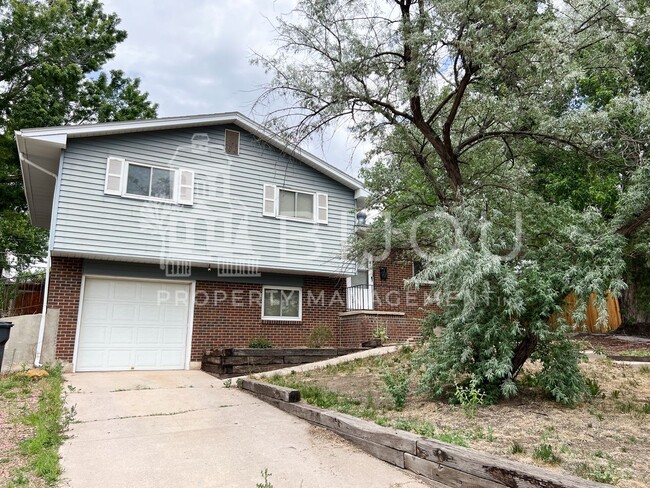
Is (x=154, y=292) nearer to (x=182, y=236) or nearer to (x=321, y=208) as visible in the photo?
(x=182, y=236)

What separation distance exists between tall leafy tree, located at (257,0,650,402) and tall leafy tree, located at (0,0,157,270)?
547 inches

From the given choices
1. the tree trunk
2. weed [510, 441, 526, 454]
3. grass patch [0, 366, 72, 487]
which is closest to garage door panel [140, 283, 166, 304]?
grass patch [0, 366, 72, 487]

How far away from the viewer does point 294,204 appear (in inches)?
512

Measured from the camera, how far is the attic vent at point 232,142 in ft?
40.6

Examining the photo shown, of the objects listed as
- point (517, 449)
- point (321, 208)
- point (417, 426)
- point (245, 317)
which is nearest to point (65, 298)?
point (245, 317)

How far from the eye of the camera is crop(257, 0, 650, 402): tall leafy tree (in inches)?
216

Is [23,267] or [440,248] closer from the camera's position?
[440,248]

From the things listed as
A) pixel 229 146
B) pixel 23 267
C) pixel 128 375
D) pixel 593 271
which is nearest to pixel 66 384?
pixel 128 375

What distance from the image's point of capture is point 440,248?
20.3 ft

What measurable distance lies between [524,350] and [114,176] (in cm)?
935

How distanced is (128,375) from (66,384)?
1592mm

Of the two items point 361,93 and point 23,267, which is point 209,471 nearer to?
point 361,93

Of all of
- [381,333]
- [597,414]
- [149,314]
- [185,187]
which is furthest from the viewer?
[381,333]

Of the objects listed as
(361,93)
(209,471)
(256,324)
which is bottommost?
(209,471)
